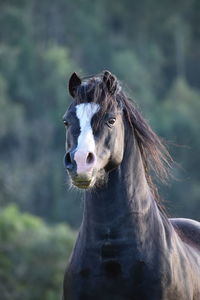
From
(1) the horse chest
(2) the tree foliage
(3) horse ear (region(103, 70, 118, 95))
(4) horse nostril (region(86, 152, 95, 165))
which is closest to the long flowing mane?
(3) horse ear (region(103, 70, 118, 95))

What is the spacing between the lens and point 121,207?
29.0 ft

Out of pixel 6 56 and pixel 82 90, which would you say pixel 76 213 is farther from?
pixel 82 90

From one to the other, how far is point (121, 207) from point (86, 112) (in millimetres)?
761

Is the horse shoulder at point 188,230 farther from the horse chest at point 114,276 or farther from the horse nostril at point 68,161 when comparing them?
the horse nostril at point 68,161

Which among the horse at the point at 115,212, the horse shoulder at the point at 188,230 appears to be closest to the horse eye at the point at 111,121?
the horse at the point at 115,212

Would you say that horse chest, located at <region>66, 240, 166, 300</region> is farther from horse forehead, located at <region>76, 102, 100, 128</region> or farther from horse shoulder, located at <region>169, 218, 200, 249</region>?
horse shoulder, located at <region>169, 218, 200, 249</region>

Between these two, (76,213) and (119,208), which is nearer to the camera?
(119,208)

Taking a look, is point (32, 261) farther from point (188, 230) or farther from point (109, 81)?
point (109, 81)

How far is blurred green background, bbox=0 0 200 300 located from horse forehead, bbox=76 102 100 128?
22.8m

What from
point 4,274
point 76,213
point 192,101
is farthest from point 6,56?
point 4,274

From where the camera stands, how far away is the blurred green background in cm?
3603

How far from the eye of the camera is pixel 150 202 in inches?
359

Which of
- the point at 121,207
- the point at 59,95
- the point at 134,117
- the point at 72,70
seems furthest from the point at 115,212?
the point at 72,70

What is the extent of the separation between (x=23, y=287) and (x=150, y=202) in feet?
79.1
